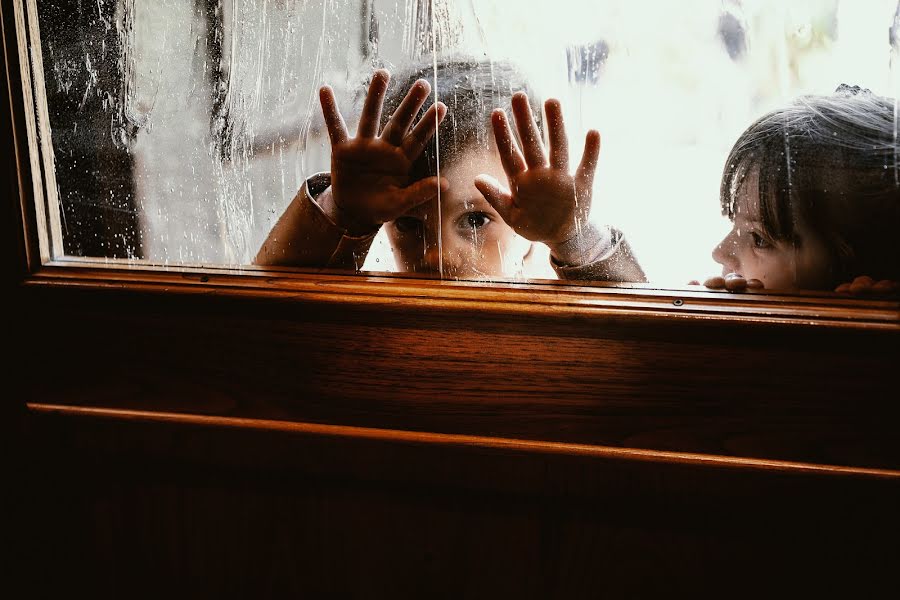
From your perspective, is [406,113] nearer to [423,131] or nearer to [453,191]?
[423,131]

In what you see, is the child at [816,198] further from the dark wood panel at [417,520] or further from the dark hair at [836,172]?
the dark wood panel at [417,520]

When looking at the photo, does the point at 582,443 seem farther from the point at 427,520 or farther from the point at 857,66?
the point at 857,66

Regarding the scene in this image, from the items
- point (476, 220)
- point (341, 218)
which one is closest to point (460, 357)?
point (476, 220)

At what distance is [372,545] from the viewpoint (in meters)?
1.21

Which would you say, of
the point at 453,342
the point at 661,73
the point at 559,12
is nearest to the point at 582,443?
the point at 453,342

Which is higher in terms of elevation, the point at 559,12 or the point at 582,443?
the point at 559,12

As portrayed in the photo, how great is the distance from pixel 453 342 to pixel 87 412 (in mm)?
785

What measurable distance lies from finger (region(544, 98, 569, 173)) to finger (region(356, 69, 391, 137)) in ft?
0.99

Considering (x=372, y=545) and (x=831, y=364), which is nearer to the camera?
(x=831, y=364)

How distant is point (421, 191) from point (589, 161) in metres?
0.32

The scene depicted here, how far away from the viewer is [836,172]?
101cm

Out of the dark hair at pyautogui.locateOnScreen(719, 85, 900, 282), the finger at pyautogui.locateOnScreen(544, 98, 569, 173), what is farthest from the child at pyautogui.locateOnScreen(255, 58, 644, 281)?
the dark hair at pyautogui.locateOnScreen(719, 85, 900, 282)

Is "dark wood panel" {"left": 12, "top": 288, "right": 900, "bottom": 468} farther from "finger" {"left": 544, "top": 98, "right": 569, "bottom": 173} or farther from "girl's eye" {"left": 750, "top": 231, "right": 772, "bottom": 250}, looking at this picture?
"finger" {"left": 544, "top": 98, "right": 569, "bottom": 173}

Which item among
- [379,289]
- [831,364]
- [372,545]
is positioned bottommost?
[372,545]
